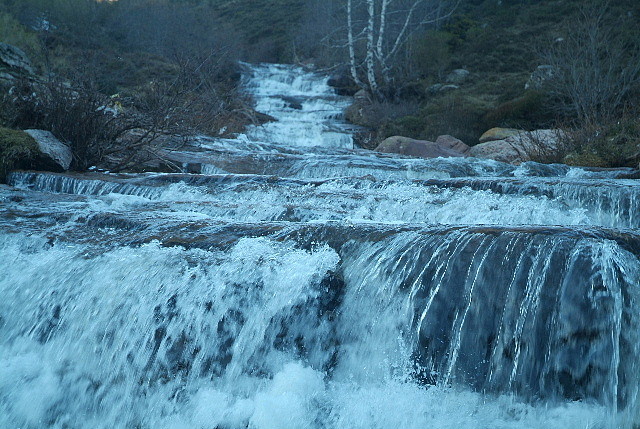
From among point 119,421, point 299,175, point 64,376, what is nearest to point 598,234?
point 119,421

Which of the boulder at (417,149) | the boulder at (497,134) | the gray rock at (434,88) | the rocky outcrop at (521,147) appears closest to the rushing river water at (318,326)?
the rocky outcrop at (521,147)

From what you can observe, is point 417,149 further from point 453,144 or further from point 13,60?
point 13,60

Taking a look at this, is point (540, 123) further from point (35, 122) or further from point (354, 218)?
point (35, 122)

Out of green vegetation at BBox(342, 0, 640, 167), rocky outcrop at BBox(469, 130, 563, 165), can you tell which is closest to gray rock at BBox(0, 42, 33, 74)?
green vegetation at BBox(342, 0, 640, 167)

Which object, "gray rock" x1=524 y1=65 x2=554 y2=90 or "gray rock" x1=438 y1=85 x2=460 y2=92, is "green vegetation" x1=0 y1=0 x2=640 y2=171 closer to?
"gray rock" x1=438 y1=85 x2=460 y2=92

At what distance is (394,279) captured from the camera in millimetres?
3207

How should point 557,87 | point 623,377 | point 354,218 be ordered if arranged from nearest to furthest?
point 623,377 → point 354,218 → point 557,87

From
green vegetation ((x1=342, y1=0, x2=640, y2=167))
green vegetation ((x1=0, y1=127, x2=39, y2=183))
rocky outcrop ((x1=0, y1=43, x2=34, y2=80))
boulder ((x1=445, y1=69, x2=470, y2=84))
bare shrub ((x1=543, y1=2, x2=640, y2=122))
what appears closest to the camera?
green vegetation ((x1=0, y1=127, x2=39, y2=183))

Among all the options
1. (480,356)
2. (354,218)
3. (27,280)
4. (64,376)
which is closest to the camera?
(480,356)

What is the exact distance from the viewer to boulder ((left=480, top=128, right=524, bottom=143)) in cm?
1334

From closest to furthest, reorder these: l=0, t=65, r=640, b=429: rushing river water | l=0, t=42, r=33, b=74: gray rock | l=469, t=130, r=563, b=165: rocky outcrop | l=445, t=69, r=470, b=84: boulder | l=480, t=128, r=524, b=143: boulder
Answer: l=0, t=65, r=640, b=429: rushing river water
l=469, t=130, r=563, b=165: rocky outcrop
l=0, t=42, r=33, b=74: gray rock
l=480, t=128, r=524, b=143: boulder
l=445, t=69, r=470, b=84: boulder

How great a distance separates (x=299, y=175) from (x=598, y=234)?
5.51 m

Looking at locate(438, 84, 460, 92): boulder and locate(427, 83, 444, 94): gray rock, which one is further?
locate(427, 83, 444, 94): gray rock

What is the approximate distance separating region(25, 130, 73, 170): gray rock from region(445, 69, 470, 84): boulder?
15.9 metres
